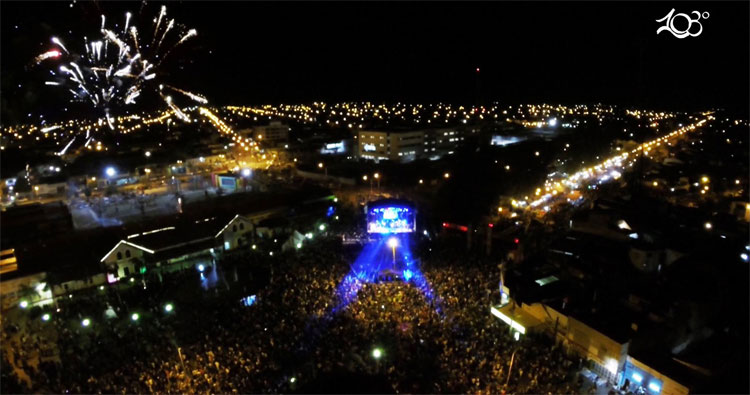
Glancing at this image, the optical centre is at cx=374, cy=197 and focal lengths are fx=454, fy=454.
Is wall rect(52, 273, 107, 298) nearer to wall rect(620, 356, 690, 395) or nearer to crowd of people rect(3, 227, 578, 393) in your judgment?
crowd of people rect(3, 227, 578, 393)

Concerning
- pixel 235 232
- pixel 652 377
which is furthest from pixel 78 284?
pixel 652 377

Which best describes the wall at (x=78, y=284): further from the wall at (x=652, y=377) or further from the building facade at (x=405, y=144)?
the building facade at (x=405, y=144)

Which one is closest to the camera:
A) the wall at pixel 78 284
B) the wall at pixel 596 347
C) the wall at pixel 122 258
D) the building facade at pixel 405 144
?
the wall at pixel 596 347

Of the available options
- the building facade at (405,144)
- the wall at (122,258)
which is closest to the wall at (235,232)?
the wall at (122,258)

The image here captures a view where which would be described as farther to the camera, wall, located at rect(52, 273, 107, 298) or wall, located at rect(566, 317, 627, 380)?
wall, located at rect(52, 273, 107, 298)

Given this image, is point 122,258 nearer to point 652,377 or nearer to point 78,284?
point 78,284

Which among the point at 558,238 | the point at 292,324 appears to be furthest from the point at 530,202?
the point at 292,324

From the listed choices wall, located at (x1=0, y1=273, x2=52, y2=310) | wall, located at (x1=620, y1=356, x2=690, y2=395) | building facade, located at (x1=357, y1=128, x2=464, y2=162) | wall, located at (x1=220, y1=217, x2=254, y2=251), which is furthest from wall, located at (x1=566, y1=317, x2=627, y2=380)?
building facade, located at (x1=357, y1=128, x2=464, y2=162)

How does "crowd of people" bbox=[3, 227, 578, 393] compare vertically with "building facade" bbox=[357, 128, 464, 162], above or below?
below
